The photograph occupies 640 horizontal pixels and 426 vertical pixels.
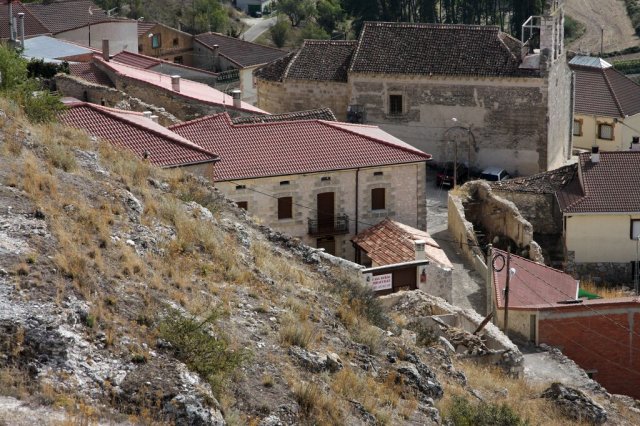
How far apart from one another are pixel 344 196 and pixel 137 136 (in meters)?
8.90

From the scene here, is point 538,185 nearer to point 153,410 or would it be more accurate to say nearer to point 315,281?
point 315,281

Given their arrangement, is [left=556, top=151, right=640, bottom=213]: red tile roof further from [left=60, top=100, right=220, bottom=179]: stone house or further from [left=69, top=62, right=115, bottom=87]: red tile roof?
[left=60, top=100, right=220, bottom=179]: stone house

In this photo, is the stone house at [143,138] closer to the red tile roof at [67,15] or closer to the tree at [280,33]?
the red tile roof at [67,15]

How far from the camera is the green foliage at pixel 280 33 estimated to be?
102 m

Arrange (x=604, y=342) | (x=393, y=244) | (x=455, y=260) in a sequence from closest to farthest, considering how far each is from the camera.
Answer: (x=604, y=342)
(x=393, y=244)
(x=455, y=260)

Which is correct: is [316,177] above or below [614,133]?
above

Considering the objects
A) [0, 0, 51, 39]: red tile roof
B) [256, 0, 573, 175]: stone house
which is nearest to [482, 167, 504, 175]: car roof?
[256, 0, 573, 175]: stone house

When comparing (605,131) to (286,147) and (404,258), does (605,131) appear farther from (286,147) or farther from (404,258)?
(404,258)

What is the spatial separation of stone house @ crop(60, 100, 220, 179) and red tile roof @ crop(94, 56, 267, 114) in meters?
14.3

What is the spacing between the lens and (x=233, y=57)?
76688 mm

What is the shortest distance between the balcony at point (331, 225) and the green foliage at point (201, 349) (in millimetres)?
22795

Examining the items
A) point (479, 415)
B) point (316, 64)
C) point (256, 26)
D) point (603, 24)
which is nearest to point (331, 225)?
point (316, 64)

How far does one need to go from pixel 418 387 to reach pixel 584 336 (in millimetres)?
15178

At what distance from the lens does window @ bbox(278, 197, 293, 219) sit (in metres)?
41.5
